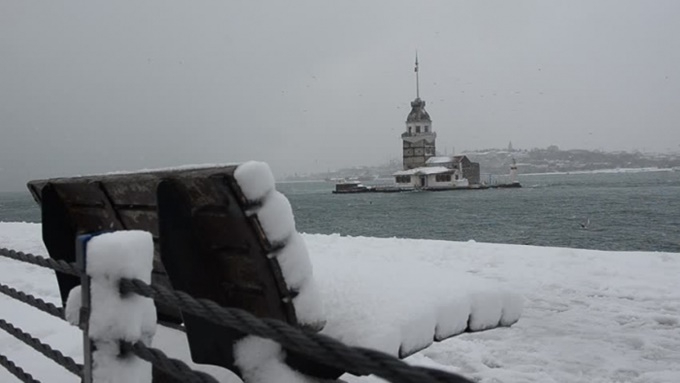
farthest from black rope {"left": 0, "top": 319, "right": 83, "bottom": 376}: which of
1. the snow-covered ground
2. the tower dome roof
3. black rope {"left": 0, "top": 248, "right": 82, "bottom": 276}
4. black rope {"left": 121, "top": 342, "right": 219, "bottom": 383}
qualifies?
the tower dome roof

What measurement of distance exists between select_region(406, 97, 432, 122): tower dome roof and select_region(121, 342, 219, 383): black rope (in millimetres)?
103062

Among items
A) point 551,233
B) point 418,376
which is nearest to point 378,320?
point 418,376

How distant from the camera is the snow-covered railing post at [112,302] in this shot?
1.35 metres

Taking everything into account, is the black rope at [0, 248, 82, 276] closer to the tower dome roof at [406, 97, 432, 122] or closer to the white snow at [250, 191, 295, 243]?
the white snow at [250, 191, 295, 243]

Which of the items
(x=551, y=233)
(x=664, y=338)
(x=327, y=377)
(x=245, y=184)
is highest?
(x=245, y=184)

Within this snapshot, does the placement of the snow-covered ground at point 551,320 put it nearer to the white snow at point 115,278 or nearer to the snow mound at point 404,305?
the snow mound at point 404,305

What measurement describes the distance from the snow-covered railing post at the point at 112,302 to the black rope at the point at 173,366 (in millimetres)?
70

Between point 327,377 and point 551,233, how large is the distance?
41.6m

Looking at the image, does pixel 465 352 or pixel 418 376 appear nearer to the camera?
pixel 418 376

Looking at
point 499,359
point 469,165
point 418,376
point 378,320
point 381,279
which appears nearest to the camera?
point 418,376

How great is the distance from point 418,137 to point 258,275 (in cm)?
10086

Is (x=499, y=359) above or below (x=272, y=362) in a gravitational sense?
below

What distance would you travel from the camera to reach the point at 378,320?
1.98 metres

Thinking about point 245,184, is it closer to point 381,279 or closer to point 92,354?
point 92,354
